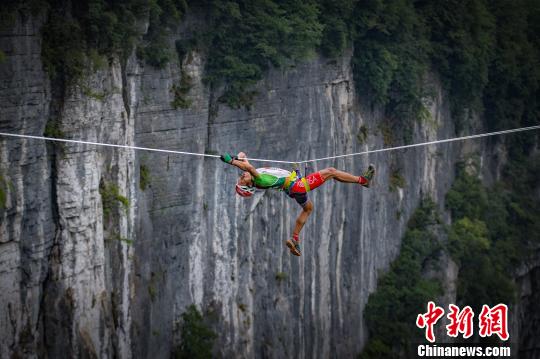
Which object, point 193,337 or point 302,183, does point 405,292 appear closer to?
point 193,337

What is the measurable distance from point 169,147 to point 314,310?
780cm

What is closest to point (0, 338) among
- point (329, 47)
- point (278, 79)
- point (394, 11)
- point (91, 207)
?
point (91, 207)

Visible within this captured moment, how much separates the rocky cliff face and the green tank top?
4.14 metres

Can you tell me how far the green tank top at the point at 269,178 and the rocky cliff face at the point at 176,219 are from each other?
163 inches

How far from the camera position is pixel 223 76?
2650 cm

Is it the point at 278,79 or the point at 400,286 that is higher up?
the point at 278,79

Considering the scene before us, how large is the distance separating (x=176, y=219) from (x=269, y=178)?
6590 millimetres

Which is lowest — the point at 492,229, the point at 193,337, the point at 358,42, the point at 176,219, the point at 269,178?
the point at 193,337

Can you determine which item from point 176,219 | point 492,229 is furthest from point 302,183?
point 492,229

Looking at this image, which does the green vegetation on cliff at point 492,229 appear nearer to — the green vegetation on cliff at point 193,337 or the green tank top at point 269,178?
the green vegetation on cliff at point 193,337

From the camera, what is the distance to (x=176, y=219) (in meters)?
25.5

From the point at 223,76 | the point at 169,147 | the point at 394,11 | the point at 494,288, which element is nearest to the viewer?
the point at 169,147

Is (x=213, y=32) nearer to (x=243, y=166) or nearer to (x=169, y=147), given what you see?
(x=169, y=147)

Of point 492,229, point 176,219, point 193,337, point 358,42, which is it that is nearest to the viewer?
point 176,219
